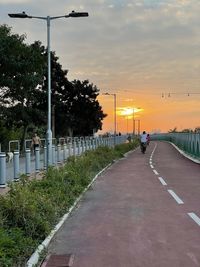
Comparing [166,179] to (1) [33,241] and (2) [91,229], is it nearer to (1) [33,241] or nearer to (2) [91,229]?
(2) [91,229]

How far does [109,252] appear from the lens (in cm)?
860

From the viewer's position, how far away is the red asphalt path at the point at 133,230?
8180mm

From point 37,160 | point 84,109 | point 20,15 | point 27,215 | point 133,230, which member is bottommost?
point 133,230

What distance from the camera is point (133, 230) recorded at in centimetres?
1054

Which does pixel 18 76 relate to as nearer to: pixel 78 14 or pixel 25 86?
pixel 25 86

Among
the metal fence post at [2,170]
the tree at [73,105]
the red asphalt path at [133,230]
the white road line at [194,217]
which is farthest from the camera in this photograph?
the tree at [73,105]

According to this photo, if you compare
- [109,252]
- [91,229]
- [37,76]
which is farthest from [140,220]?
[37,76]

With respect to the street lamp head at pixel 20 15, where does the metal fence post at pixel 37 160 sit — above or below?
below

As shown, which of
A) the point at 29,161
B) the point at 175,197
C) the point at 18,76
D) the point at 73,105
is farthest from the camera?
the point at 73,105

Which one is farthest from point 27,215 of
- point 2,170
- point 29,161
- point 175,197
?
point 29,161

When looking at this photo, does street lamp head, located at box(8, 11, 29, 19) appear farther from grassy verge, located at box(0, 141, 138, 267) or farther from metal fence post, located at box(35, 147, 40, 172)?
grassy verge, located at box(0, 141, 138, 267)

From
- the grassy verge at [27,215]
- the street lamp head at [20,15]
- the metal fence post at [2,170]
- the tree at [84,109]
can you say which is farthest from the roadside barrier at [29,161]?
the tree at [84,109]

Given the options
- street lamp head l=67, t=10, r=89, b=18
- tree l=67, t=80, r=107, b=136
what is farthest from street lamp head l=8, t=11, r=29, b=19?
tree l=67, t=80, r=107, b=136

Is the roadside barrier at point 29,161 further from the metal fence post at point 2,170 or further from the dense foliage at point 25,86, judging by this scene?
the dense foliage at point 25,86
